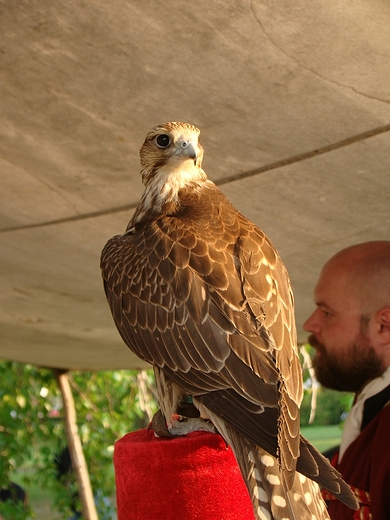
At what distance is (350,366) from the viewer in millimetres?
3357

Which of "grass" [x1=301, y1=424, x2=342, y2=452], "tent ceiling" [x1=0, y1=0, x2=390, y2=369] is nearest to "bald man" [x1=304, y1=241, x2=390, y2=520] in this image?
"tent ceiling" [x1=0, y1=0, x2=390, y2=369]

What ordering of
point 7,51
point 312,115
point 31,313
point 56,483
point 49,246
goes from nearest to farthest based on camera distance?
point 7,51, point 312,115, point 49,246, point 31,313, point 56,483

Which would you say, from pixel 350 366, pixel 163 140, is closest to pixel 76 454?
pixel 350 366

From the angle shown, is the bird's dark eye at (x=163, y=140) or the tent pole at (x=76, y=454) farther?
the tent pole at (x=76, y=454)

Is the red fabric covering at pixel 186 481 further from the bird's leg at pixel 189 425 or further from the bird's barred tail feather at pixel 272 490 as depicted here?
the bird's barred tail feather at pixel 272 490

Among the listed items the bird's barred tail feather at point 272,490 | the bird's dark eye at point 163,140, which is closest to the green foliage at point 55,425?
the bird's dark eye at point 163,140

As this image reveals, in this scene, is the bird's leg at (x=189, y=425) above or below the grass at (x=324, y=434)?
above

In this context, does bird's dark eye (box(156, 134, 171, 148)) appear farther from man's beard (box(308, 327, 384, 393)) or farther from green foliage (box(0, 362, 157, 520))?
green foliage (box(0, 362, 157, 520))

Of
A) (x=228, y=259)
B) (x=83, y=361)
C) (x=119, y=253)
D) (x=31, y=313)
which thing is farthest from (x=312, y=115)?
(x=83, y=361)

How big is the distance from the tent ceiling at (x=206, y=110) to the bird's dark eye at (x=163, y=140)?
11cm

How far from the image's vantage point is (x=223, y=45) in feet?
6.40

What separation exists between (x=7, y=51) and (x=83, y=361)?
15.5 feet

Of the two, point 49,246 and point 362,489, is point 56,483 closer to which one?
point 49,246

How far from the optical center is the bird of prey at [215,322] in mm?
1668
